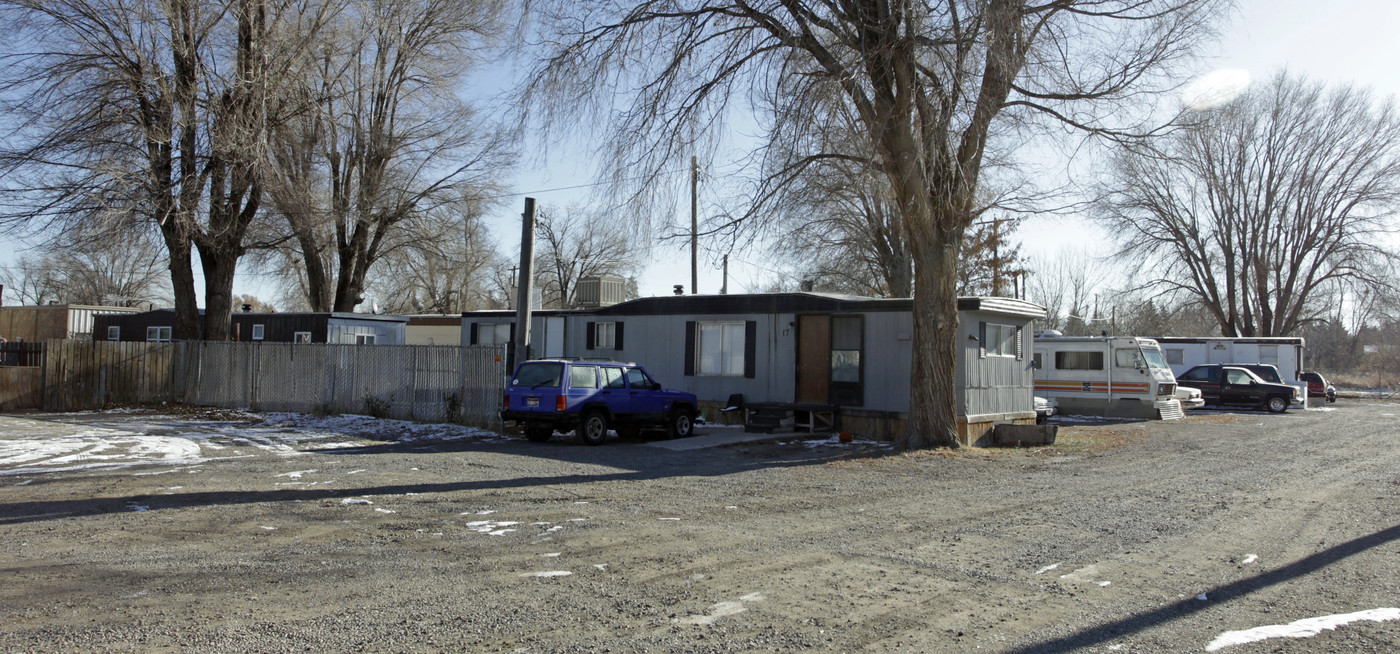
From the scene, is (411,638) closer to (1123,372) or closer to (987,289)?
(1123,372)

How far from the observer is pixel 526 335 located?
57.5 ft

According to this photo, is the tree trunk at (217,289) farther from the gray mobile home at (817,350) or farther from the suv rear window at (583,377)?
the suv rear window at (583,377)

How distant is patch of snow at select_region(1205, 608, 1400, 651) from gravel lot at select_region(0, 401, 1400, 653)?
5 cm

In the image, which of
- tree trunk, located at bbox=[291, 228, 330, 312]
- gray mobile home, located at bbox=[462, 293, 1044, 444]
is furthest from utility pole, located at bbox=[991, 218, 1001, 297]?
tree trunk, located at bbox=[291, 228, 330, 312]

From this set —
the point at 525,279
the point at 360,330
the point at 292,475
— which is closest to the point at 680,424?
the point at 525,279

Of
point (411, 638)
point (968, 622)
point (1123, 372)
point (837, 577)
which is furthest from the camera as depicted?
point (1123, 372)

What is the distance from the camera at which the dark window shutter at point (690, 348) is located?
19.8m

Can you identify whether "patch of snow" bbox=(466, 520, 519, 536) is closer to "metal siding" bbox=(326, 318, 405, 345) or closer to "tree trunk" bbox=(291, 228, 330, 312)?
"tree trunk" bbox=(291, 228, 330, 312)

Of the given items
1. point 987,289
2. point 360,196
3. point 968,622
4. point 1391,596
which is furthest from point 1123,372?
point 360,196

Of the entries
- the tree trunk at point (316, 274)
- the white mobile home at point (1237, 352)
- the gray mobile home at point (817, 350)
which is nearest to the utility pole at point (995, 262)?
the white mobile home at point (1237, 352)

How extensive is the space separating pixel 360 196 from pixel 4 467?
56.5 ft

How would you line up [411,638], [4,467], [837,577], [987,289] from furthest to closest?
[987,289]
[4,467]
[837,577]
[411,638]

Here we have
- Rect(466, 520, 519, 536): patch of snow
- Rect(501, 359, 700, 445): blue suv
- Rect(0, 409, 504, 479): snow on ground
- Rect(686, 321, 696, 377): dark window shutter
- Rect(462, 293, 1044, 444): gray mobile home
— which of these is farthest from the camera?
Rect(686, 321, 696, 377): dark window shutter

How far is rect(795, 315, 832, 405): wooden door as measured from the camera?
60.4 ft
